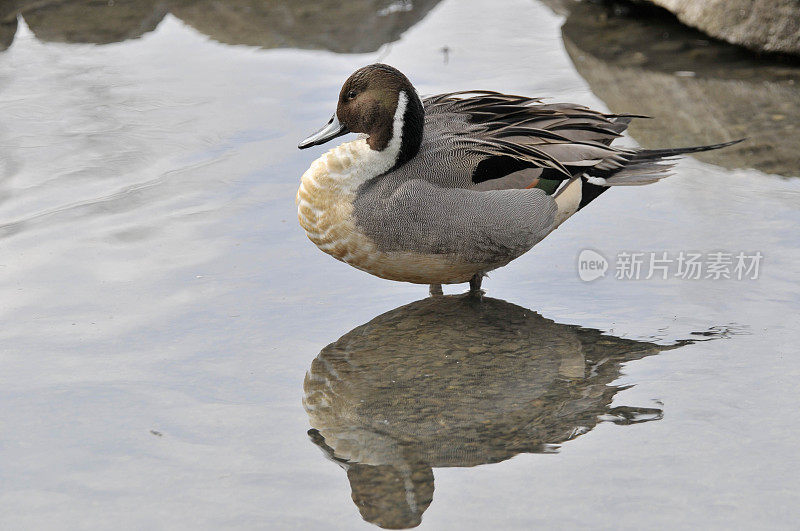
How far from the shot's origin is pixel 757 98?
6.21m

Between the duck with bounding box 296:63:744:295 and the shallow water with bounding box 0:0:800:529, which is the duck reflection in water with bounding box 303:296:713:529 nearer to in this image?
the shallow water with bounding box 0:0:800:529

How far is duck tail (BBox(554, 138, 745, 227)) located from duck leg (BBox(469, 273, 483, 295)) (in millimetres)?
421

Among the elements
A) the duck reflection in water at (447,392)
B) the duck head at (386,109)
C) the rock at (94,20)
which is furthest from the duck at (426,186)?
the rock at (94,20)

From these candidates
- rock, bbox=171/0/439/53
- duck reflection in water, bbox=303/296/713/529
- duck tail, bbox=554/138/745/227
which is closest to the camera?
duck reflection in water, bbox=303/296/713/529

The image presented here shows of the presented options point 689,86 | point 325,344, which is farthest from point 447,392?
point 689,86

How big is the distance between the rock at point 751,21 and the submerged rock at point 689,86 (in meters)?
0.14

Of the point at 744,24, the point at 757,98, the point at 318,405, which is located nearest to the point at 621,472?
the point at 318,405

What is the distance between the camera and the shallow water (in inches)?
124

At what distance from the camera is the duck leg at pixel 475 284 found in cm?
444

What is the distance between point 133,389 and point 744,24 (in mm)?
4830

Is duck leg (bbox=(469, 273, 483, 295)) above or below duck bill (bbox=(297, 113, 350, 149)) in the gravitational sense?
below

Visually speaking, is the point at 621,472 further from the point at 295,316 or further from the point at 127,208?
the point at 127,208

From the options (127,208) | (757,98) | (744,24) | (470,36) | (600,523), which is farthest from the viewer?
(470,36)

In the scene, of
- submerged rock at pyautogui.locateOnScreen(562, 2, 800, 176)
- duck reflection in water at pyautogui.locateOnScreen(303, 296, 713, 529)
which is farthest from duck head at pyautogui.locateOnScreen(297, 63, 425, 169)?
submerged rock at pyautogui.locateOnScreen(562, 2, 800, 176)
